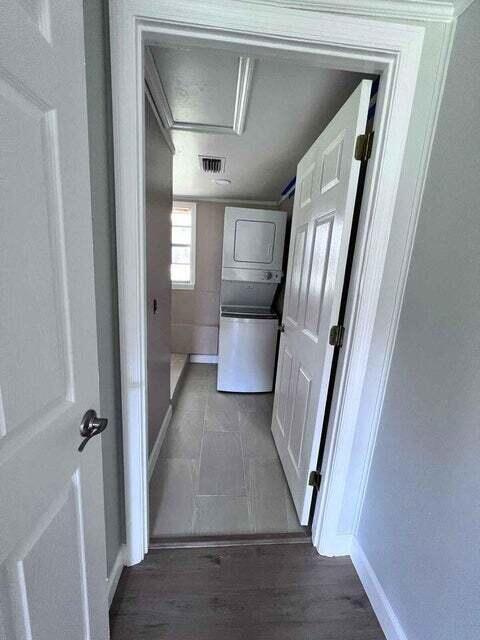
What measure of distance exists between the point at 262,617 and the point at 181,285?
3.30 meters

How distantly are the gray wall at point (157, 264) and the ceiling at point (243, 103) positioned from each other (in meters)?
0.19

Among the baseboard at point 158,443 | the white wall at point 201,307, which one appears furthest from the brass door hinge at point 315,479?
the white wall at point 201,307

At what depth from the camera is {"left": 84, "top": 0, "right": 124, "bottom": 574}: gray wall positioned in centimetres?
80

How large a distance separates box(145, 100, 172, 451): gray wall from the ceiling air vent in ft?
1.31

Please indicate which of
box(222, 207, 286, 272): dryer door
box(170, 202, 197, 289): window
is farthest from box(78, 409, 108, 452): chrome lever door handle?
box(170, 202, 197, 289): window

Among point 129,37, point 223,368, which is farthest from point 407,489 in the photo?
point 223,368

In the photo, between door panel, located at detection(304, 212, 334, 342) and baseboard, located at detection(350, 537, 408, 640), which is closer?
baseboard, located at detection(350, 537, 408, 640)

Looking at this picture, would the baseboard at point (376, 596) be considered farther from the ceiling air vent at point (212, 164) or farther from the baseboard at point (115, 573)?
the ceiling air vent at point (212, 164)

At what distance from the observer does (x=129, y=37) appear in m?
0.85

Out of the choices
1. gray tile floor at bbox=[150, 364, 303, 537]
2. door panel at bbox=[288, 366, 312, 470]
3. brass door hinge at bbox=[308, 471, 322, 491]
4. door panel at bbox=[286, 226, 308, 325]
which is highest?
door panel at bbox=[286, 226, 308, 325]

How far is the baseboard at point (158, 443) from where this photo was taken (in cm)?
173

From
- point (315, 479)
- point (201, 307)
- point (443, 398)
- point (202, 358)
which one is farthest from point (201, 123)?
point (202, 358)

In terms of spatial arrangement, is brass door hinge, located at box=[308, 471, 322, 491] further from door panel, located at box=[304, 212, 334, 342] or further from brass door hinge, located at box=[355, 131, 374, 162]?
brass door hinge, located at box=[355, 131, 374, 162]

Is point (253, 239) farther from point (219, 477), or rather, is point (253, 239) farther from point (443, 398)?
point (443, 398)
